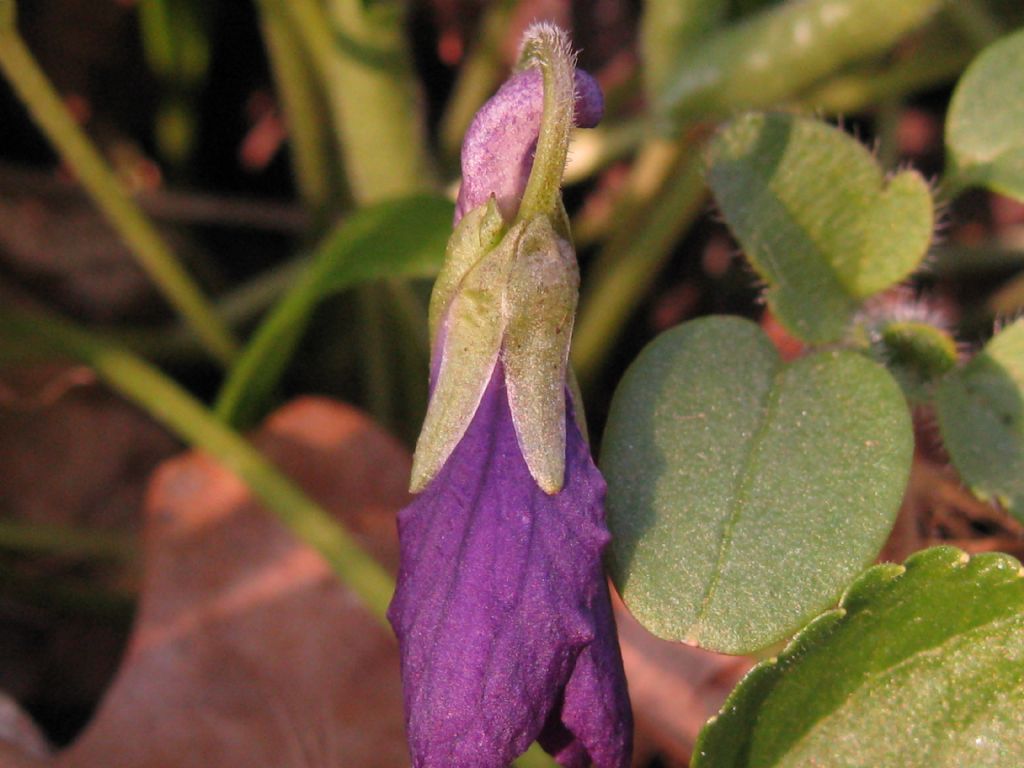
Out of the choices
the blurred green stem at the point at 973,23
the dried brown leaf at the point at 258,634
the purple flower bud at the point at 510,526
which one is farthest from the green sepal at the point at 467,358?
the blurred green stem at the point at 973,23

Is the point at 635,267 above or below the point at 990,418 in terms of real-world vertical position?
below

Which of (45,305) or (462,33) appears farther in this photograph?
(462,33)

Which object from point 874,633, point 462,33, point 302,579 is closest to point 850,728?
point 874,633

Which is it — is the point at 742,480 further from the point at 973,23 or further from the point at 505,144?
the point at 973,23

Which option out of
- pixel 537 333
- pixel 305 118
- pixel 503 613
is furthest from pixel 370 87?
pixel 503 613

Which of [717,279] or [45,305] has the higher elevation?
[45,305]

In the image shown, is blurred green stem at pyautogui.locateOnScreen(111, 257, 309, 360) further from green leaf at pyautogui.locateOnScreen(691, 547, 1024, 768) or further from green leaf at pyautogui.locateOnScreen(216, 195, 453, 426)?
green leaf at pyautogui.locateOnScreen(691, 547, 1024, 768)

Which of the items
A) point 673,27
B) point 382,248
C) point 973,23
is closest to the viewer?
point 382,248

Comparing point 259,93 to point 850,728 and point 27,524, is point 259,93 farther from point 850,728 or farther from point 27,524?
point 850,728
